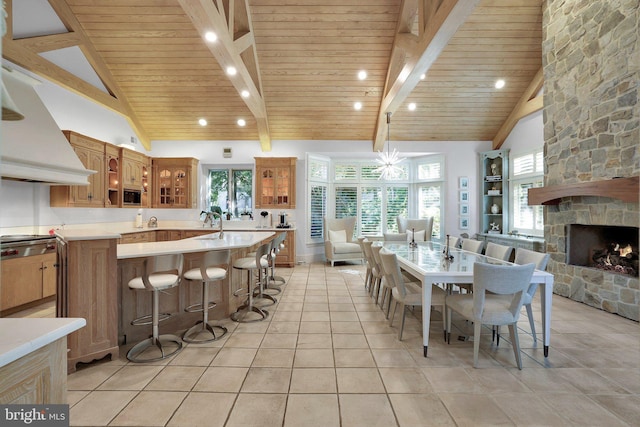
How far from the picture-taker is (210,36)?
12.4 feet

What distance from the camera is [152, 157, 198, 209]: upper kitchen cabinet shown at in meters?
7.30

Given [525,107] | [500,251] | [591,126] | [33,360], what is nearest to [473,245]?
[500,251]

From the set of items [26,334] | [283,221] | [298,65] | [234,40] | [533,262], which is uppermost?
Result: [298,65]

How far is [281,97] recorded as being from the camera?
6.48m

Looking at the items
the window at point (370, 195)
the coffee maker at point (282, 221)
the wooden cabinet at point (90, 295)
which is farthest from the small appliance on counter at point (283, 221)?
the wooden cabinet at point (90, 295)

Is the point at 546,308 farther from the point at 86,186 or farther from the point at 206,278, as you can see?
the point at 86,186

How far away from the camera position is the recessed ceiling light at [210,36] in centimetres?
371

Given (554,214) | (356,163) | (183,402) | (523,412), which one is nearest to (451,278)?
(523,412)

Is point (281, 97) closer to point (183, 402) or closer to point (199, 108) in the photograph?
point (199, 108)

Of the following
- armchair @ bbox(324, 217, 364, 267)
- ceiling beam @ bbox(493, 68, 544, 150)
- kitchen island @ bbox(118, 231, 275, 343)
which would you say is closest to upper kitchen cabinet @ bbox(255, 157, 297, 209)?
armchair @ bbox(324, 217, 364, 267)

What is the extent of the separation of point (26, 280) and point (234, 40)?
4.34 metres

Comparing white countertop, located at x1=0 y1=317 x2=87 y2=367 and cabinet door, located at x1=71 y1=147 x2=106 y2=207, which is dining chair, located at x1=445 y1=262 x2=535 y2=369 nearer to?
white countertop, located at x1=0 y1=317 x2=87 y2=367

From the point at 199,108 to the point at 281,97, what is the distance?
1.85 meters

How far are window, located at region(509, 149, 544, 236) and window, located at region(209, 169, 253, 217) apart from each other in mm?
6087
